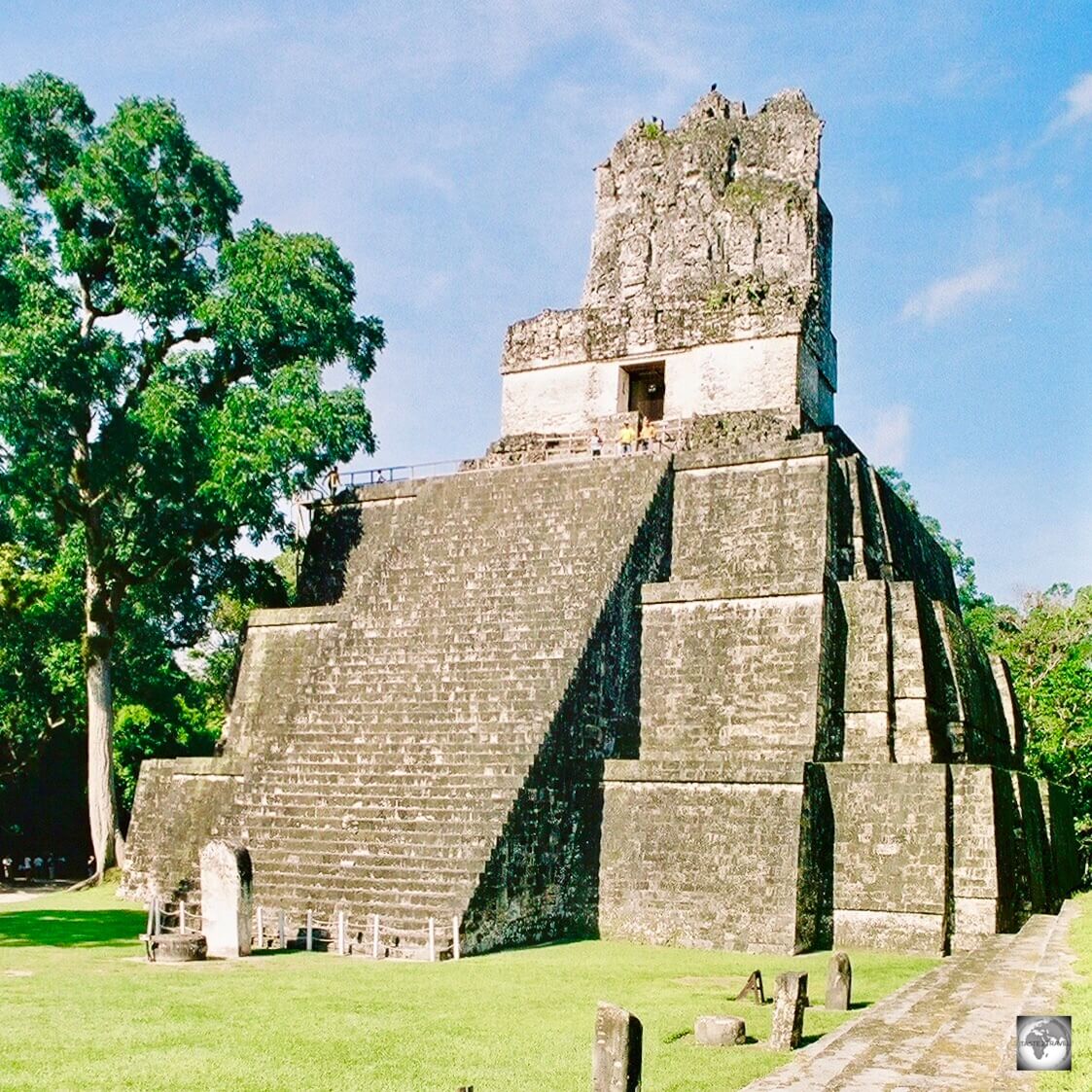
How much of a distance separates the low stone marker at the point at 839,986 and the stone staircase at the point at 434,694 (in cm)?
338

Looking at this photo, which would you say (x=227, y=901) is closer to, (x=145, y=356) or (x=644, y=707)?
(x=644, y=707)

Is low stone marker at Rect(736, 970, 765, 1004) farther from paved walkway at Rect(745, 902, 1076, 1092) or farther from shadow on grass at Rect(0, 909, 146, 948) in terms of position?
shadow on grass at Rect(0, 909, 146, 948)

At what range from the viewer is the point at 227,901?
9758mm

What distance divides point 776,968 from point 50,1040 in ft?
18.3

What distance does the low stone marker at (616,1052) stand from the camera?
490 cm

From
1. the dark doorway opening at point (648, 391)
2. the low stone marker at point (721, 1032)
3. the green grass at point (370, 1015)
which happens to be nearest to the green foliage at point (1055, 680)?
the dark doorway opening at point (648, 391)

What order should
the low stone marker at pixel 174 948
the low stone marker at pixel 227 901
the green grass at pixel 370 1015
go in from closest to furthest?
the green grass at pixel 370 1015
the low stone marker at pixel 174 948
the low stone marker at pixel 227 901

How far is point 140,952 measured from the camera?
996 centimetres

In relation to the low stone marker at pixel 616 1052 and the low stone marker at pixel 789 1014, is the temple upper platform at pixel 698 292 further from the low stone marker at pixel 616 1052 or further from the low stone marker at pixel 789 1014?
the low stone marker at pixel 616 1052

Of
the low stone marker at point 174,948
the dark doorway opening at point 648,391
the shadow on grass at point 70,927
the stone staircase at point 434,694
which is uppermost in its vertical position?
the dark doorway opening at point 648,391

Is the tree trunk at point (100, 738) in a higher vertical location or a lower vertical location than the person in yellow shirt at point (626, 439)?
lower

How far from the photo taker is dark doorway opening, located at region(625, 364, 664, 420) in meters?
16.8

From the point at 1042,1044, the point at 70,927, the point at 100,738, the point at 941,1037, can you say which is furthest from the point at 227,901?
the point at 100,738

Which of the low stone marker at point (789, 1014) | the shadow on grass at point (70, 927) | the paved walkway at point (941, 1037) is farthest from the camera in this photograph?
the shadow on grass at point (70, 927)
